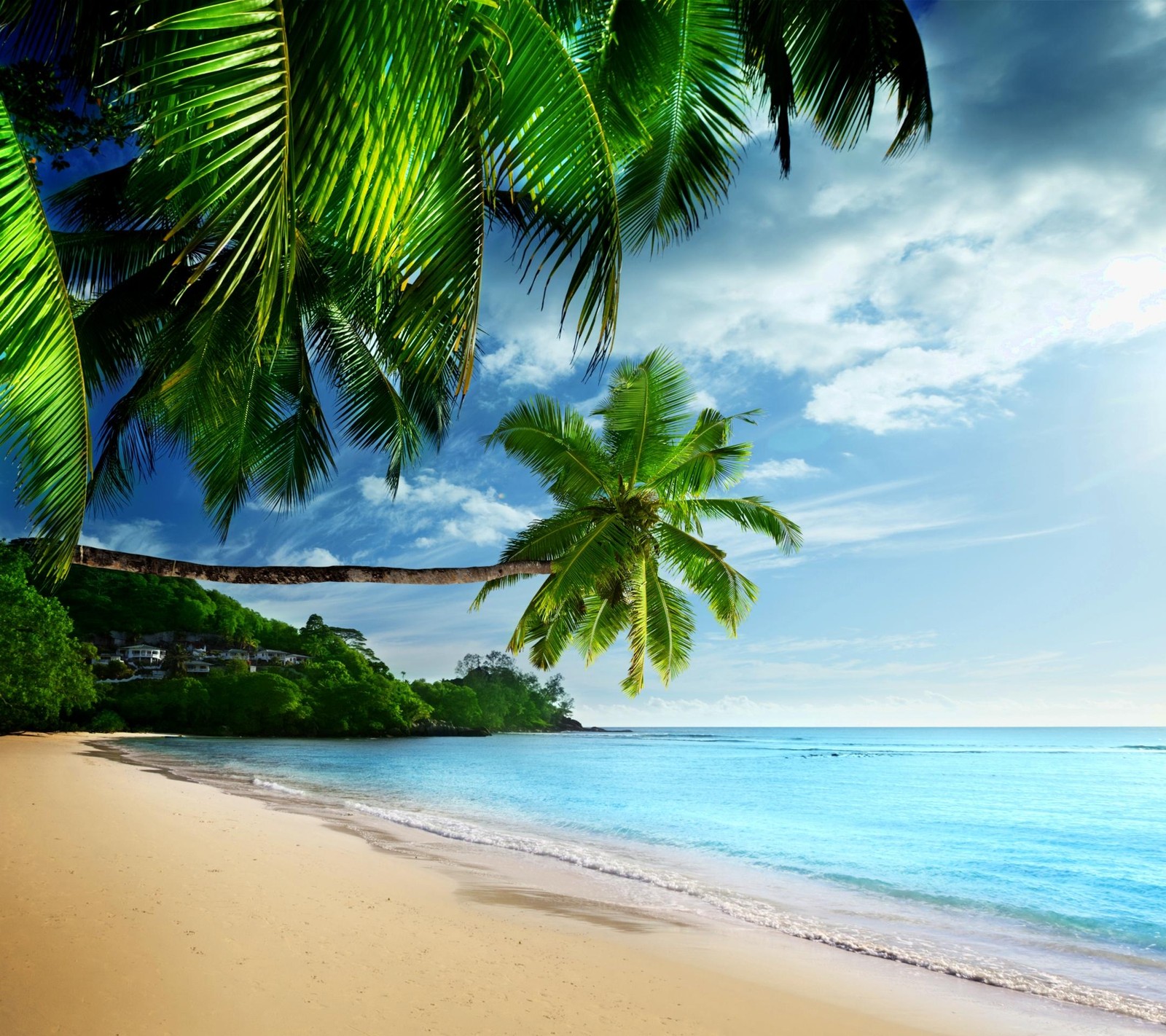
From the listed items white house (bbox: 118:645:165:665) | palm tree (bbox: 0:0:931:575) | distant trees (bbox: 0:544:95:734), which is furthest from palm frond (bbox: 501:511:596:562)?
white house (bbox: 118:645:165:665)

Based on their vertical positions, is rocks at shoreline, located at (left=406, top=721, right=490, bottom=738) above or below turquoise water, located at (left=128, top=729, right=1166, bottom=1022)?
below

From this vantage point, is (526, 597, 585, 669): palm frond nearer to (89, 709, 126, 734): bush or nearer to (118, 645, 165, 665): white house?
(89, 709, 126, 734): bush

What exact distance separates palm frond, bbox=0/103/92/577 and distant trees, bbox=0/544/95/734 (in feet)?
78.2

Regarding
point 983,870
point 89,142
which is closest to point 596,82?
point 89,142

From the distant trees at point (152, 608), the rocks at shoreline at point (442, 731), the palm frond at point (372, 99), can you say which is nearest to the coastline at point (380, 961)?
the palm frond at point (372, 99)

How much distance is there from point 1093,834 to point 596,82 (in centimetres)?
2003

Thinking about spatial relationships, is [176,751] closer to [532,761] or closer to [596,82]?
[532,761]

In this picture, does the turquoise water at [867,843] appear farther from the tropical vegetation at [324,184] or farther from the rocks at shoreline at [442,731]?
the rocks at shoreline at [442,731]

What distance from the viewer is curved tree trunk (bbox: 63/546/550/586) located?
4.09 m

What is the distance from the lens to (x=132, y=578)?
60781 millimetres

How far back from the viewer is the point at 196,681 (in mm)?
50625

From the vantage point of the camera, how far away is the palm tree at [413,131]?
6.54ft

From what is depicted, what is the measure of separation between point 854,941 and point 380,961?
441 cm

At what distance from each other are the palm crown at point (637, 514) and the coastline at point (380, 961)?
4.65 meters
